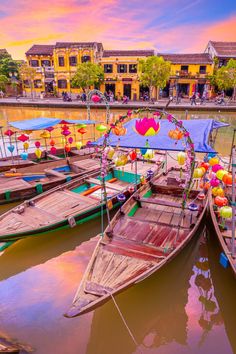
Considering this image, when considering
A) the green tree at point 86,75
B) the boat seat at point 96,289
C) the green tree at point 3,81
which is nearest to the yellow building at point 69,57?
the green tree at point 86,75

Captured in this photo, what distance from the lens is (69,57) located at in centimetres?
3919

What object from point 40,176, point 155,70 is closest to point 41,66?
point 155,70

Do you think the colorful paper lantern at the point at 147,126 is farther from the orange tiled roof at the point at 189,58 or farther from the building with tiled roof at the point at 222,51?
the building with tiled roof at the point at 222,51

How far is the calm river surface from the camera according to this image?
4.84 meters

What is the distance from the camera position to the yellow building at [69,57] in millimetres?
38250

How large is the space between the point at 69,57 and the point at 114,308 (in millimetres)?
39681

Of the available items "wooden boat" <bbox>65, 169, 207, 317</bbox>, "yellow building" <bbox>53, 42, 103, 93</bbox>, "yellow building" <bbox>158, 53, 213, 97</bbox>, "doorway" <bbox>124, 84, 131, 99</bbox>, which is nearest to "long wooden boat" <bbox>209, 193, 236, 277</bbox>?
"wooden boat" <bbox>65, 169, 207, 317</bbox>

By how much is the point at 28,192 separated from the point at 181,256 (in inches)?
220

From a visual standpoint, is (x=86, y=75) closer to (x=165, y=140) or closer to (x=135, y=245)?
(x=165, y=140)

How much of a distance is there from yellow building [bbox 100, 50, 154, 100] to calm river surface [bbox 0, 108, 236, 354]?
114 feet

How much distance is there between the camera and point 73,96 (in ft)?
132

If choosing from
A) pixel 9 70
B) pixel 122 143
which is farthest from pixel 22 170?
pixel 9 70

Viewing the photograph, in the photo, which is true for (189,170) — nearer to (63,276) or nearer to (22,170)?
(63,276)

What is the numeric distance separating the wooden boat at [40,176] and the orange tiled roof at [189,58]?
3139 centimetres
